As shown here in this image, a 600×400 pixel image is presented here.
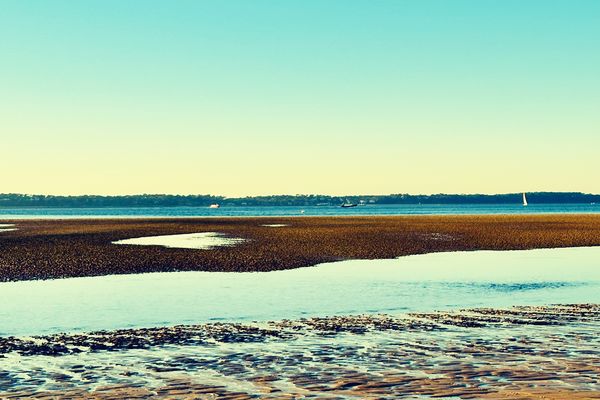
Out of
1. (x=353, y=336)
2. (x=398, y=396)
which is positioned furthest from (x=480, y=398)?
(x=353, y=336)

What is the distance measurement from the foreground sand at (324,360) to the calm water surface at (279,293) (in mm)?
2538

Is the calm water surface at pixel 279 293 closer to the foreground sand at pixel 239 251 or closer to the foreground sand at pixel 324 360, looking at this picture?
the foreground sand at pixel 324 360

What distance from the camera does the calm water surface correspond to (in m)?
20.2

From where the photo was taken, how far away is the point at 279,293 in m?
25.0

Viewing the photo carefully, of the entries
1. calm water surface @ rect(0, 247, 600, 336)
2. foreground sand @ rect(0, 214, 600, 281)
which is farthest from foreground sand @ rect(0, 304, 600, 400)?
foreground sand @ rect(0, 214, 600, 281)

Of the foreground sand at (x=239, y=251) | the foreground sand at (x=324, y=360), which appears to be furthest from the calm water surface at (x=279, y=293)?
the foreground sand at (x=239, y=251)

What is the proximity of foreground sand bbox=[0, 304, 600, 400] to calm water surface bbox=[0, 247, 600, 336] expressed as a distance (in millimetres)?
2538

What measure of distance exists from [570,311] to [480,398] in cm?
1032

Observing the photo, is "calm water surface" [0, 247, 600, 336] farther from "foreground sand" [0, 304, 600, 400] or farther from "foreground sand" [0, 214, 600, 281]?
"foreground sand" [0, 214, 600, 281]

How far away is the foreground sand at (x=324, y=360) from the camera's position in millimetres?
10914

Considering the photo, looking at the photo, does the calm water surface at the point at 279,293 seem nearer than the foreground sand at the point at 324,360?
No

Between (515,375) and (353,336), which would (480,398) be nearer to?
(515,375)

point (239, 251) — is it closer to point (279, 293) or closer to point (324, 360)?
point (279, 293)

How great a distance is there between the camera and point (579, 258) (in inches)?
1574
